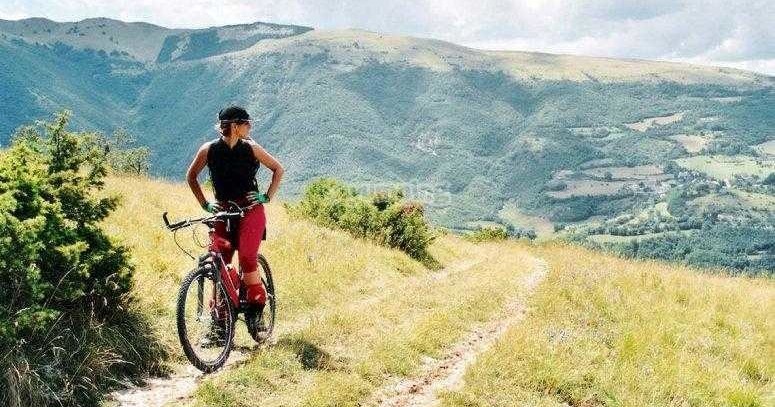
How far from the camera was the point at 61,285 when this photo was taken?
693 centimetres

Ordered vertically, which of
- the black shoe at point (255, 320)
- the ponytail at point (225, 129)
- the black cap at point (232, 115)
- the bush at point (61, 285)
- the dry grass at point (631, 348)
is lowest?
the dry grass at point (631, 348)

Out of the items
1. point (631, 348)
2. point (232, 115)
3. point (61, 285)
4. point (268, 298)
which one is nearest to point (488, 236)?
point (631, 348)

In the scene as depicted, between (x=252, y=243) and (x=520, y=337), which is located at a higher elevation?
(x=252, y=243)

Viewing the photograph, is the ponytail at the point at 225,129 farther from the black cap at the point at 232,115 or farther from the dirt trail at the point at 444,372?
the dirt trail at the point at 444,372

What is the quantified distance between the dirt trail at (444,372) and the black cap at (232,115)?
3.97m

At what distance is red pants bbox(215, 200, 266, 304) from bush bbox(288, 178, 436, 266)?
13.4 metres

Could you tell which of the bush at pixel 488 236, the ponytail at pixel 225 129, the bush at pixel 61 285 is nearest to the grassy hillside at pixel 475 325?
the bush at pixel 61 285

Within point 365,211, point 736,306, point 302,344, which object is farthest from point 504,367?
point 365,211

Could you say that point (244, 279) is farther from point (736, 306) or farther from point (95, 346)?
point (736, 306)

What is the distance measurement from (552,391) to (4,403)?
21.0ft

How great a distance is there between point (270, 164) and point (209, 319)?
7.38ft

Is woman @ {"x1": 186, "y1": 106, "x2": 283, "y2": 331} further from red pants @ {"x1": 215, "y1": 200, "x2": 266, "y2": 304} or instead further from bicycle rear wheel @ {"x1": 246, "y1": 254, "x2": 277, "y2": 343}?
bicycle rear wheel @ {"x1": 246, "y1": 254, "x2": 277, "y2": 343}

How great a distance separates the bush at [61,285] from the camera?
6.15 m

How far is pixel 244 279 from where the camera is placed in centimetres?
847
